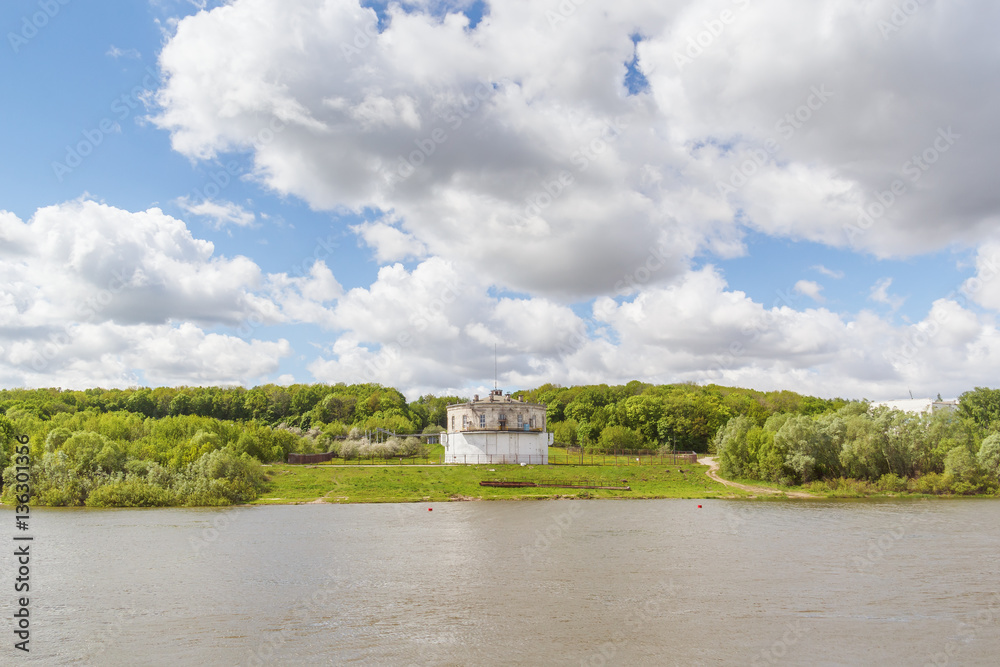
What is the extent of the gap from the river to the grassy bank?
1499cm

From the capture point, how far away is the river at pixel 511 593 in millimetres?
17156

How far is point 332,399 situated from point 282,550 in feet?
375

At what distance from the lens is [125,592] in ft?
74.7

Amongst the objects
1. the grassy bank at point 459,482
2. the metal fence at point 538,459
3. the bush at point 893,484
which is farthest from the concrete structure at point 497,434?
the bush at point 893,484

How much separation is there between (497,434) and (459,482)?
787 inches

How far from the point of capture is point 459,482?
61188 mm

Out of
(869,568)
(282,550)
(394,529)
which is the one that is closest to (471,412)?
(394,529)

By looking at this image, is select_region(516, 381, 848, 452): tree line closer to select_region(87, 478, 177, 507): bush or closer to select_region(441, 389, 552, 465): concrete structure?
select_region(441, 389, 552, 465): concrete structure

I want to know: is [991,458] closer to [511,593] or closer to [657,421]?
[657,421]

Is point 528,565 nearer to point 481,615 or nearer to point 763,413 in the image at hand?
point 481,615

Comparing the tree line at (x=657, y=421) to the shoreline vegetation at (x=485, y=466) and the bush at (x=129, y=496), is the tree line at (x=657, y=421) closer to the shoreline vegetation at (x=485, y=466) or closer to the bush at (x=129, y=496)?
the shoreline vegetation at (x=485, y=466)

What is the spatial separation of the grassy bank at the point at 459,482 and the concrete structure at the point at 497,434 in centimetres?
1038

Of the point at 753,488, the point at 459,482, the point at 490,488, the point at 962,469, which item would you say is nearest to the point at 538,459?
the point at 459,482

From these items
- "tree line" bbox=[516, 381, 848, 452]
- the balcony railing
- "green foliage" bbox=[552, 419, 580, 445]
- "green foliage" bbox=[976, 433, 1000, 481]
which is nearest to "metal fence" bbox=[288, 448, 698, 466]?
the balcony railing
